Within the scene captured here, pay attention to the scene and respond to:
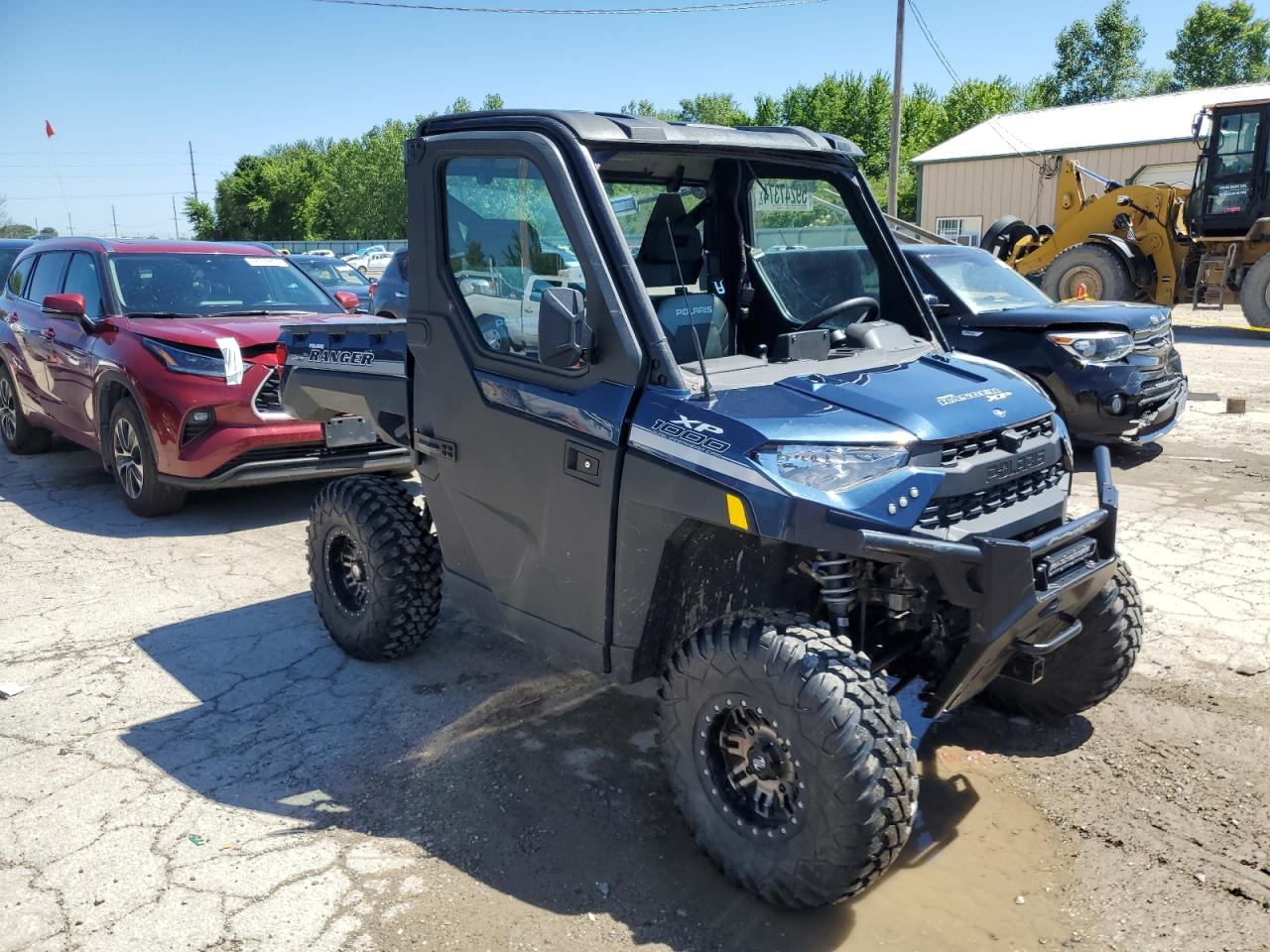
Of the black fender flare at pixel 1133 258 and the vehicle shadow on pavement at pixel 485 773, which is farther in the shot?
the black fender flare at pixel 1133 258

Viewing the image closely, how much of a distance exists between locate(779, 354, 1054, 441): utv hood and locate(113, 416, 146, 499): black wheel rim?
5299 millimetres

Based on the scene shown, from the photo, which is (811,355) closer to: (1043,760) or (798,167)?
(798,167)

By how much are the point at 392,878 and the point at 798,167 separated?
118 inches

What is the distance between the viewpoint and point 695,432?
115 inches

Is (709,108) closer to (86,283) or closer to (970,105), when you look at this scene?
(970,105)

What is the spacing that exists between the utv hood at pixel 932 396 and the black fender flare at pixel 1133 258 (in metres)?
14.3

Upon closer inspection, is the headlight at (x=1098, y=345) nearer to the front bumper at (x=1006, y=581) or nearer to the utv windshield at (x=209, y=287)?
the front bumper at (x=1006, y=581)

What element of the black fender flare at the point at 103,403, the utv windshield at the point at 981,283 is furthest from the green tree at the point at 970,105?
the black fender flare at the point at 103,403

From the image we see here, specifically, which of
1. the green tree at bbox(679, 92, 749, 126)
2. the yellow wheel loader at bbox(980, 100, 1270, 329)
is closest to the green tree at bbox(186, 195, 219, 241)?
the green tree at bbox(679, 92, 749, 126)

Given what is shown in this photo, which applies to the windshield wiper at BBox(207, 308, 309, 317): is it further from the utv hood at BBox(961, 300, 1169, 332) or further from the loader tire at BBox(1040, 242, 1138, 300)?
the loader tire at BBox(1040, 242, 1138, 300)

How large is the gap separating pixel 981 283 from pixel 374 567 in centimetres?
627

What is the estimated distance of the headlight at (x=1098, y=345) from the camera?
296 inches

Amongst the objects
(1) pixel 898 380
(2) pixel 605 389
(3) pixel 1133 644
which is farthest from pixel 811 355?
(3) pixel 1133 644

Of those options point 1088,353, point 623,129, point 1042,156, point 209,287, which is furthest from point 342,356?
point 1042,156
